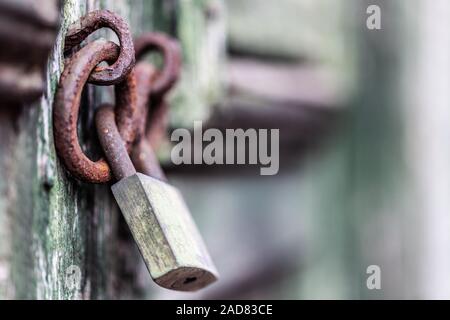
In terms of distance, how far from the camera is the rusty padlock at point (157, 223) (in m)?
0.62

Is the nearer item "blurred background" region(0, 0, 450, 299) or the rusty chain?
the rusty chain

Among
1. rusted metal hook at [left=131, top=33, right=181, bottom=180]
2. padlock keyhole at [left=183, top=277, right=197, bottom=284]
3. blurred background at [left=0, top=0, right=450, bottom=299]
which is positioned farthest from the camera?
blurred background at [left=0, top=0, right=450, bottom=299]

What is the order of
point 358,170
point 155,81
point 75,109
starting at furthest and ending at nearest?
point 358,170
point 155,81
point 75,109

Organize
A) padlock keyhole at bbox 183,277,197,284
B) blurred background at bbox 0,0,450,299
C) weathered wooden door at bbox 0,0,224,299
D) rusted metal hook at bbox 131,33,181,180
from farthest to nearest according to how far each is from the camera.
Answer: blurred background at bbox 0,0,450,299, rusted metal hook at bbox 131,33,181,180, padlock keyhole at bbox 183,277,197,284, weathered wooden door at bbox 0,0,224,299

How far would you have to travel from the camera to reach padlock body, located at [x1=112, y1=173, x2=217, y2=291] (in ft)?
2.02

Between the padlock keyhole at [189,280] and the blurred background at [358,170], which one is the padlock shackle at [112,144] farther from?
the blurred background at [358,170]

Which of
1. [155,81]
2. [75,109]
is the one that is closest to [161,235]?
[75,109]

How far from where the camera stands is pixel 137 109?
715 millimetres

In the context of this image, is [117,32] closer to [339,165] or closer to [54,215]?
[54,215]

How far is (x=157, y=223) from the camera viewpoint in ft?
2.05

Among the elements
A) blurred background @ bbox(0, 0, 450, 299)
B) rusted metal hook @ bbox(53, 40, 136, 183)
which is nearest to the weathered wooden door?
rusted metal hook @ bbox(53, 40, 136, 183)

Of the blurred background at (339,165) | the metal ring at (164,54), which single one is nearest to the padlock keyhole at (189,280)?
the metal ring at (164,54)

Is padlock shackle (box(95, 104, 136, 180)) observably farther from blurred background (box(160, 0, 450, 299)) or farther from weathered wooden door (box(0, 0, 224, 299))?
blurred background (box(160, 0, 450, 299))

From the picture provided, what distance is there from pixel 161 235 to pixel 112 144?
0.33 ft
